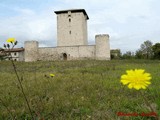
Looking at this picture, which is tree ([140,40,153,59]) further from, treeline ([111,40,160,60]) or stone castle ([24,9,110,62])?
stone castle ([24,9,110,62])

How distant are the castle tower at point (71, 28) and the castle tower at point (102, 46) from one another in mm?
4721

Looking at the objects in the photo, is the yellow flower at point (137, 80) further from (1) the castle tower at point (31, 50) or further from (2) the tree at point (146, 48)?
(2) the tree at point (146, 48)

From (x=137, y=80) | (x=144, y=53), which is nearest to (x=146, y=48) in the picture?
(x=144, y=53)

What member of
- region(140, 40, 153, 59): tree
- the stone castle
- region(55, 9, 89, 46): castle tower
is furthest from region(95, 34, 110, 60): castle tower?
region(140, 40, 153, 59): tree

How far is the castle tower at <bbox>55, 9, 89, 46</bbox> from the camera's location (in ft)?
130

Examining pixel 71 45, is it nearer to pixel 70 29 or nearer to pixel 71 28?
pixel 70 29

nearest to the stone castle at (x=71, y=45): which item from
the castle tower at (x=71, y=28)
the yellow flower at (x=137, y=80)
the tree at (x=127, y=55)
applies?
the castle tower at (x=71, y=28)

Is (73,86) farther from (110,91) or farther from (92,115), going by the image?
(92,115)

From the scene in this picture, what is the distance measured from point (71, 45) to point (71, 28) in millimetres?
3045

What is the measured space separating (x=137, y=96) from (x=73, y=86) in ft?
5.42

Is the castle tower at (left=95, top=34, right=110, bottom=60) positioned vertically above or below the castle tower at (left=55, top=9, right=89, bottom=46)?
below

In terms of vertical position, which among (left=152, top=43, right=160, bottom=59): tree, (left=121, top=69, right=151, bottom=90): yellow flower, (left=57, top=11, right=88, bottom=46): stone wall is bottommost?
(left=121, top=69, right=151, bottom=90): yellow flower

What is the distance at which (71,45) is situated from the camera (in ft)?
129

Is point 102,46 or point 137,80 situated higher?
point 102,46
